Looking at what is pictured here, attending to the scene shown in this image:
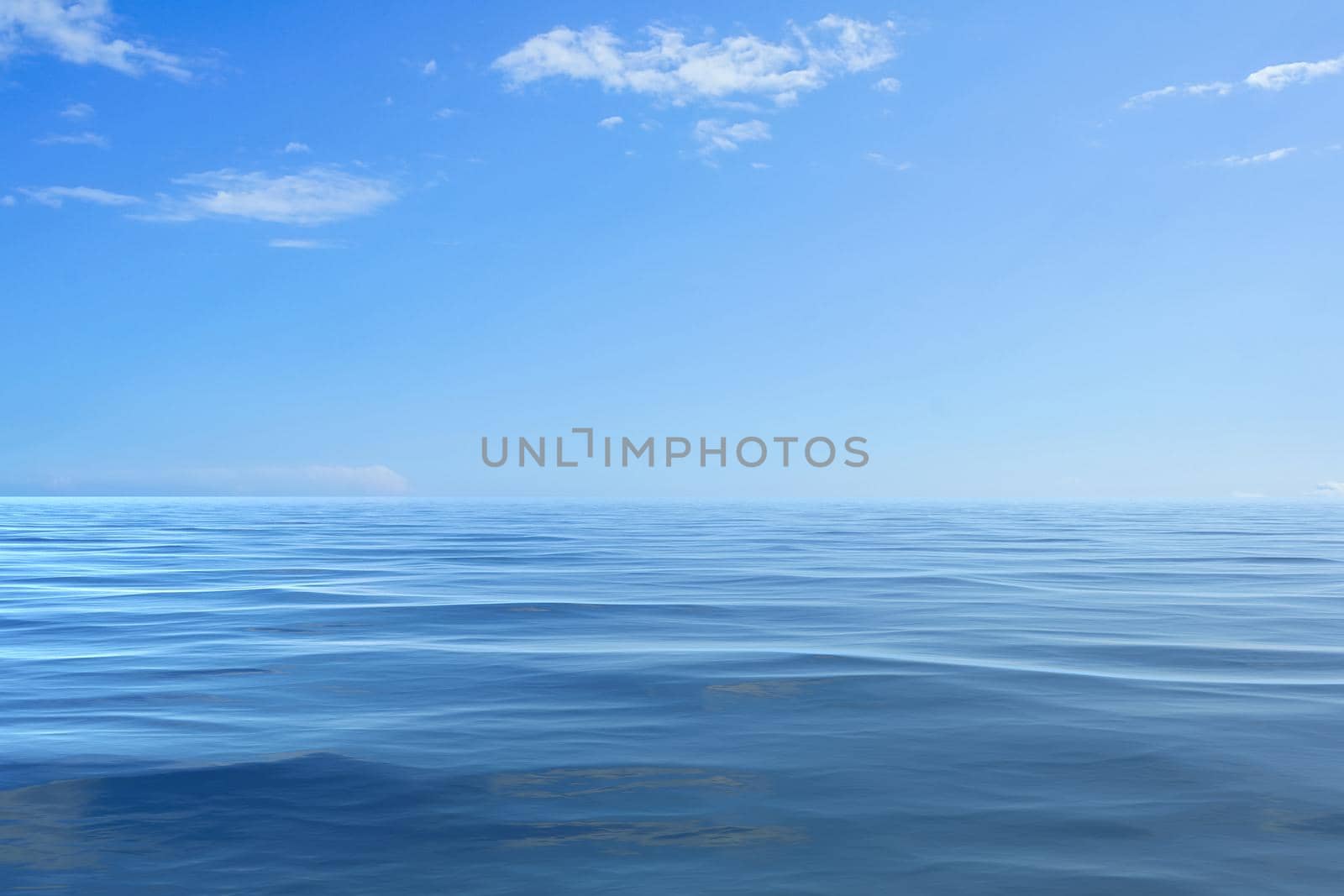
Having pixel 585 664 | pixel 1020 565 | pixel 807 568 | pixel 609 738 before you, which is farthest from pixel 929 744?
pixel 1020 565

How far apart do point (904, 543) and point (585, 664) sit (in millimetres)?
26197

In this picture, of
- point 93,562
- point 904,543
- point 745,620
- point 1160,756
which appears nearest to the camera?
point 1160,756

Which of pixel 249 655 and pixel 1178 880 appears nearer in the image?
pixel 1178 880

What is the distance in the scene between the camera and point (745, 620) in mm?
15055

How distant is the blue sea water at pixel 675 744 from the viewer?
5281 mm

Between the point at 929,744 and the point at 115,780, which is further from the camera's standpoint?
the point at 929,744

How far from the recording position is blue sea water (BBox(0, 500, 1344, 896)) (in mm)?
5281

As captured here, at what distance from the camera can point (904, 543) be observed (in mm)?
35812

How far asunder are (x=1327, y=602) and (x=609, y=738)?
14.8 m

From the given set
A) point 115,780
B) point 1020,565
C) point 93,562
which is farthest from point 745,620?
point 93,562

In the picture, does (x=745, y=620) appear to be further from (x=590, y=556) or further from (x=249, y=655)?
(x=590, y=556)

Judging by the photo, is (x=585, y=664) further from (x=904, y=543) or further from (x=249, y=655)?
(x=904, y=543)

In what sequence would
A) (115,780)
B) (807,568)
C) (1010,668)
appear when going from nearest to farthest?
1. (115,780)
2. (1010,668)
3. (807,568)

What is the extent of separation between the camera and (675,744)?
25.3 feet
